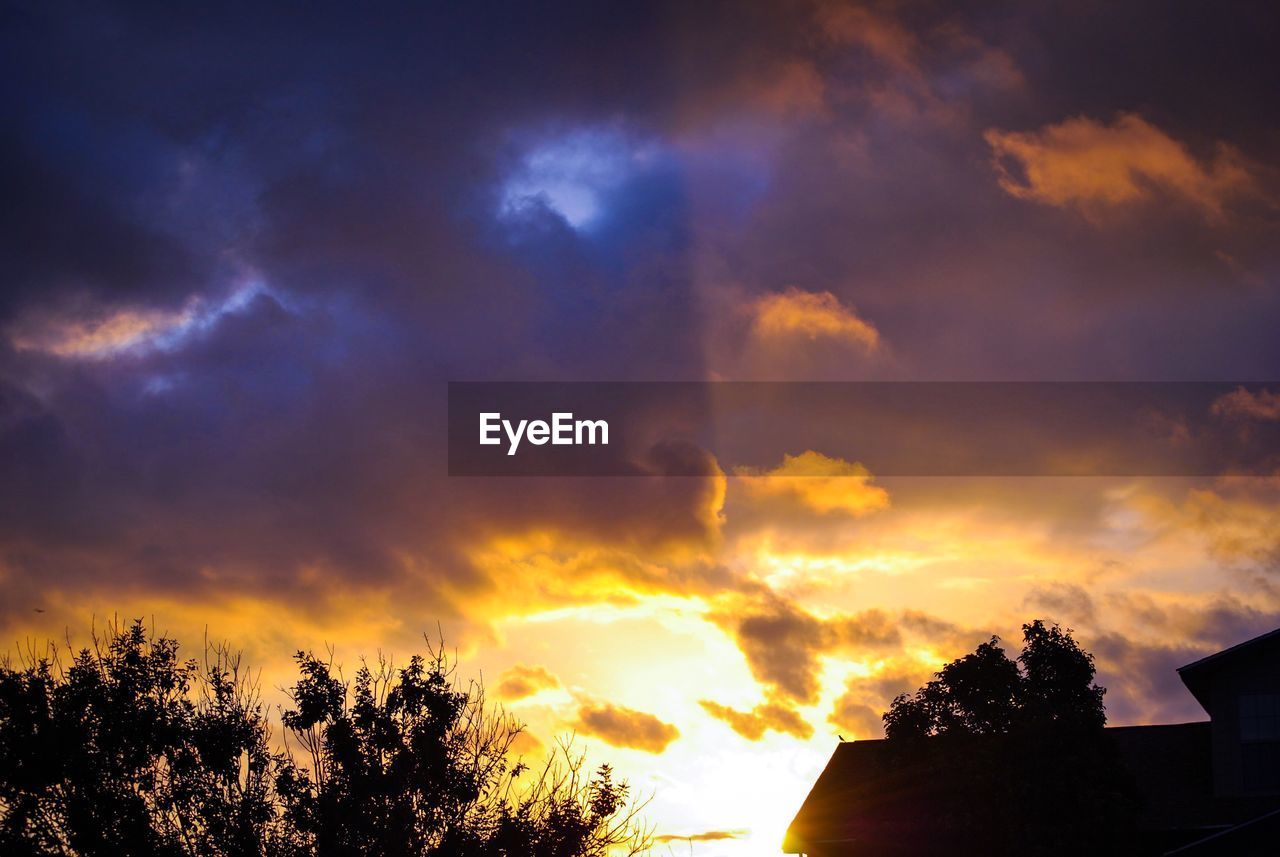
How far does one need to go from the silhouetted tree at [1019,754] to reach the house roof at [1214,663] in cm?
688

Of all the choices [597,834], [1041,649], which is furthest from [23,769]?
[1041,649]

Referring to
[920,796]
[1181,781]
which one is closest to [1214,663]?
[1181,781]

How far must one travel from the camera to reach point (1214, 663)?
34219mm

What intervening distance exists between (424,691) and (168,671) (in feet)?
15.8

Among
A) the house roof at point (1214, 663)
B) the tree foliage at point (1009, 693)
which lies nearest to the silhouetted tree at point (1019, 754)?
the tree foliage at point (1009, 693)

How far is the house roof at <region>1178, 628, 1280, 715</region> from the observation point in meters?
33.7

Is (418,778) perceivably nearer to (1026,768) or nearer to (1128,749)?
(1026,768)

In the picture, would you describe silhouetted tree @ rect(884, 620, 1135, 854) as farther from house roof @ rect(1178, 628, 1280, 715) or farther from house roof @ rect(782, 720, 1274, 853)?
house roof @ rect(1178, 628, 1280, 715)

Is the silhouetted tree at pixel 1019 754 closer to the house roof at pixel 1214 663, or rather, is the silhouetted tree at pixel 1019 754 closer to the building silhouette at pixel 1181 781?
the building silhouette at pixel 1181 781

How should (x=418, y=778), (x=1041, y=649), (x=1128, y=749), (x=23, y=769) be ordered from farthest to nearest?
(x=1128, y=749) → (x=1041, y=649) → (x=418, y=778) → (x=23, y=769)

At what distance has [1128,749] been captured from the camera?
37125 mm

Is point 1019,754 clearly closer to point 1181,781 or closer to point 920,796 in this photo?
point 920,796

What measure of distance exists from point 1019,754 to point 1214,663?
33.5ft

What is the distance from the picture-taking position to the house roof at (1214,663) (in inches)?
1328
